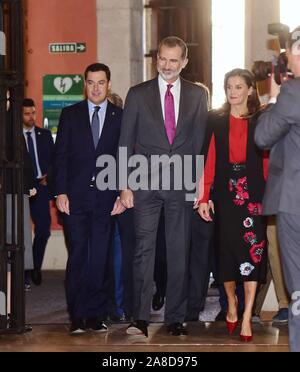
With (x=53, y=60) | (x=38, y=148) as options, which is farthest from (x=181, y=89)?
(x=53, y=60)

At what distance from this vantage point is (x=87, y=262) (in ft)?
25.6

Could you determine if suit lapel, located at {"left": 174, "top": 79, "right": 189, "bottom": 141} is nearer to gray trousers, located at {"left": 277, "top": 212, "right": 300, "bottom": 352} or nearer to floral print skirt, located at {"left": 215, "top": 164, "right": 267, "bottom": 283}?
floral print skirt, located at {"left": 215, "top": 164, "right": 267, "bottom": 283}

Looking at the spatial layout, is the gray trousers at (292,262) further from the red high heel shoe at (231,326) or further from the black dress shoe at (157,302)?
the black dress shoe at (157,302)

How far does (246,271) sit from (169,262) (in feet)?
1.83

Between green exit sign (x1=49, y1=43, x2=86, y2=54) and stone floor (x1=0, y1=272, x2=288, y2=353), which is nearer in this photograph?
stone floor (x1=0, y1=272, x2=288, y2=353)

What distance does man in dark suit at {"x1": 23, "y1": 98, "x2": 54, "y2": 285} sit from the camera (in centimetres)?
1090

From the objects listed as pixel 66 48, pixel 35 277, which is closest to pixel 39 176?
pixel 35 277

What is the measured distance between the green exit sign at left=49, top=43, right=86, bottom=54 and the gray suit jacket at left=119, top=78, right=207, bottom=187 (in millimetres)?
4198

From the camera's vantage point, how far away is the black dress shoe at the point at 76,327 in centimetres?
764

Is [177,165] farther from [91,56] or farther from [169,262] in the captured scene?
[91,56]

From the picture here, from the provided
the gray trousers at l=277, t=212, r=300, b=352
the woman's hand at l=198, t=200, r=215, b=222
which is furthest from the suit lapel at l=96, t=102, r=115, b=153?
the gray trousers at l=277, t=212, r=300, b=352

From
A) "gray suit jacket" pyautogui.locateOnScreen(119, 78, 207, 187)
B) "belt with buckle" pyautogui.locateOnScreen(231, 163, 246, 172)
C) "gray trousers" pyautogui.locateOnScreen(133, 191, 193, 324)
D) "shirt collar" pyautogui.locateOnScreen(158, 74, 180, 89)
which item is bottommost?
"gray trousers" pyautogui.locateOnScreen(133, 191, 193, 324)

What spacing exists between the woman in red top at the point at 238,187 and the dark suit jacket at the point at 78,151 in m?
0.73

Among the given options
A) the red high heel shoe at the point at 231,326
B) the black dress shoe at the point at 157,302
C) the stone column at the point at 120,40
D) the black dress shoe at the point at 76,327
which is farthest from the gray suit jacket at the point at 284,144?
the stone column at the point at 120,40
